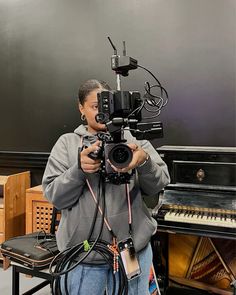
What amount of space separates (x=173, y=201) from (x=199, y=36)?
131 centimetres

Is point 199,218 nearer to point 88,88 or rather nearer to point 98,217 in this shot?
point 98,217

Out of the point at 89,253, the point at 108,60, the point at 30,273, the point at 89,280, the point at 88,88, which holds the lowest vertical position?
the point at 30,273

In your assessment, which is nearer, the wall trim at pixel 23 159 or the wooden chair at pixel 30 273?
the wooden chair at pixel 30 273

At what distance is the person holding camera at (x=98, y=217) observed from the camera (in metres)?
1.17

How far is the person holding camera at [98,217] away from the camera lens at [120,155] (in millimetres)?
58

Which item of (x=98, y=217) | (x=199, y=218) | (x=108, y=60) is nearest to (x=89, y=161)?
(x=98, y=217)

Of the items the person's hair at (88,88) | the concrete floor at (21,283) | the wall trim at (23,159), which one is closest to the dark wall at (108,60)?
the wall trim at (23,159)

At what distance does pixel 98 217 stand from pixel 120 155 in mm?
268

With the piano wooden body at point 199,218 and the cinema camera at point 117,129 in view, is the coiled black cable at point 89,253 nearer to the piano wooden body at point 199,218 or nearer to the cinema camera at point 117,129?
the cinema camera at point 117,129

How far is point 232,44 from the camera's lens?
242cm

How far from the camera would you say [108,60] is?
283 cm

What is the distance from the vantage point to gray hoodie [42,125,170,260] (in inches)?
46.1

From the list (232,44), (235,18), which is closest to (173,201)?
(232,44)

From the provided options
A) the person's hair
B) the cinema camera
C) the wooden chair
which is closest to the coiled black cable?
the cinema camera
